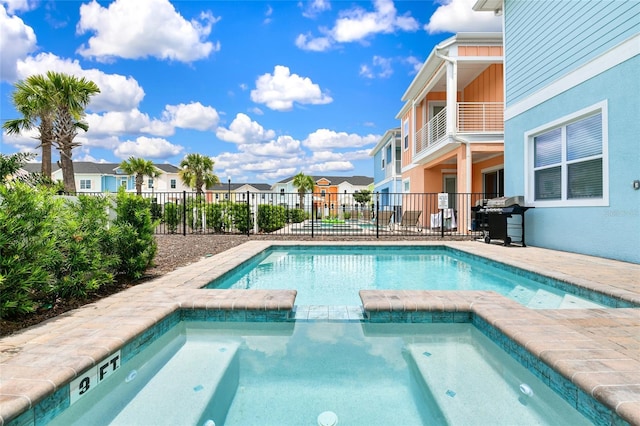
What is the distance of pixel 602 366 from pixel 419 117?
49.7 ft

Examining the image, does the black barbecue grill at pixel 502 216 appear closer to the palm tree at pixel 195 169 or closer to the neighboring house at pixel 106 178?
the palm tree at pixel 195 169

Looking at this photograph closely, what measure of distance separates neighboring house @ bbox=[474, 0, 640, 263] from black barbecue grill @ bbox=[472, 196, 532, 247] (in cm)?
39

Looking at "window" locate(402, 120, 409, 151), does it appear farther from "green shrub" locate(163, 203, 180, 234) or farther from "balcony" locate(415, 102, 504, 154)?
"green shrub" locate(163, 203, 180, 234)

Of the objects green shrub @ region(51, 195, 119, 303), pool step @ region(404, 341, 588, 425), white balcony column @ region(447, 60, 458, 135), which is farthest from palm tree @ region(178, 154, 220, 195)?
pool step @ region(404, 341, 588, 425)

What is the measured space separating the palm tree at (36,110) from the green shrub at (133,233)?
11.5m

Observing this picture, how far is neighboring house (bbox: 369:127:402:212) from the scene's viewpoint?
21.2m

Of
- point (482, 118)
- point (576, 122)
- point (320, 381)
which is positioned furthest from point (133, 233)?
point (482, 118)

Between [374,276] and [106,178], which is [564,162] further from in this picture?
[106,178]

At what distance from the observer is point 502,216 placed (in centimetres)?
836

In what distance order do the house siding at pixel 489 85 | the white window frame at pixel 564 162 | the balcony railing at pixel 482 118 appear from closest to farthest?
the white window frame at pixel 564 162, the balcony railing at pixel 482 118, the house siding at pixel 489 85

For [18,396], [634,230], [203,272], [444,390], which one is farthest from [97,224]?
[634,230]

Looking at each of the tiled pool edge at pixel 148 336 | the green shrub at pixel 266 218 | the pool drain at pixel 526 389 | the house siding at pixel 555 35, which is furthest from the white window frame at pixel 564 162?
the green shrub at pixel 266 218

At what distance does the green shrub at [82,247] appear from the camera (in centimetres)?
348

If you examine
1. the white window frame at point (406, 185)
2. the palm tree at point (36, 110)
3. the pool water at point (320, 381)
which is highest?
the palm tree at point (36, 110)
